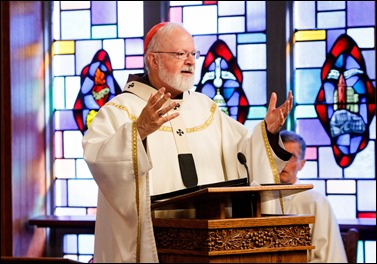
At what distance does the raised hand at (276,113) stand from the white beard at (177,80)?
514 millimetres

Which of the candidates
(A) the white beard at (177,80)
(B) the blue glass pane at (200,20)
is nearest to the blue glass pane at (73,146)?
(B) the blue glass pane at (200,20)

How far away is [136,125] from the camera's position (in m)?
4.27

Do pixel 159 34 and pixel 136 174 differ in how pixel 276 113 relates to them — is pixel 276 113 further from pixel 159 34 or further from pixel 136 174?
pixel 159 34

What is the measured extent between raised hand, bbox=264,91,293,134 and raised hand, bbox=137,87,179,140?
0.65 meters

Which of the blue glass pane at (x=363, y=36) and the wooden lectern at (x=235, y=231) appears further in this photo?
the blue glass pane at (x=363, y=36)

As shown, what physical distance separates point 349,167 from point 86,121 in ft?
7.90

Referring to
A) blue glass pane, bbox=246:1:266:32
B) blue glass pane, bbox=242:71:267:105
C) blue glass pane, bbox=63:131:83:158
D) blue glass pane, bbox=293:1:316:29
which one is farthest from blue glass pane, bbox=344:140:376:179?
blue glass pane, bbox=63:131:83:158

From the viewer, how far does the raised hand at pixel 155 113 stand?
13.1 feet

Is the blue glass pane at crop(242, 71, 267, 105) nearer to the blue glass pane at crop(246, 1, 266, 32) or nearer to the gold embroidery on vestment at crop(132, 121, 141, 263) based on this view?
the blue glass pane at crop(246, 1, 266, 32)

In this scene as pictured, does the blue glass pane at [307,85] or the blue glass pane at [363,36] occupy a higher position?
the blue glass pane at [363,36]

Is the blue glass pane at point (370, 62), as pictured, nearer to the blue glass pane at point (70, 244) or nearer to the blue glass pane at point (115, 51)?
the blue glass pane at point (115, 51)

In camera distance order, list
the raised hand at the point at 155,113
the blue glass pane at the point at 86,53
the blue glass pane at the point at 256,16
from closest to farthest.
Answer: the raised hand at the point at 155,113
the blue glass pane at the point at 256,16
the blue glass pane at the point at 86,53

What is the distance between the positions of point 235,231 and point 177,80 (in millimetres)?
1232

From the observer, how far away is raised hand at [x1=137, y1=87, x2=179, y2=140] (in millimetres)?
3982
